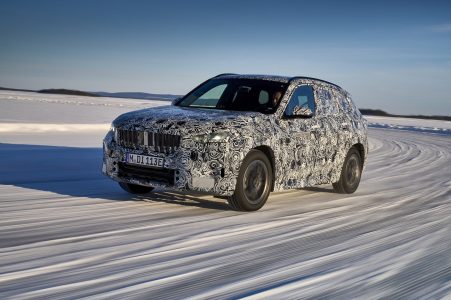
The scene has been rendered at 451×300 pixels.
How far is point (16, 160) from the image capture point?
40.5 ft

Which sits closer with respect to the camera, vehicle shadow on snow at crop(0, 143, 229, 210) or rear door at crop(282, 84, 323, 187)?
rear door at crop(282, 84, 323, 187)

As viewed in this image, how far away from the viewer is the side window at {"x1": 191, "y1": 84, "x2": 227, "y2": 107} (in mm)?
9070

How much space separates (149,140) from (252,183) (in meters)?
1.30

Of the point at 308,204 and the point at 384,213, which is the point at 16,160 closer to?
the point at 308,204

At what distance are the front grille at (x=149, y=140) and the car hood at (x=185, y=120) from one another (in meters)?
0.06

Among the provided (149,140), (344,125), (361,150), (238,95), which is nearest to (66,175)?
(238,95)

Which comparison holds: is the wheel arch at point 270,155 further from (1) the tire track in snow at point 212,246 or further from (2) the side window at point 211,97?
(2) the side window at point 211,97

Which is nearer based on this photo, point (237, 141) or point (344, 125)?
point (237, 141)

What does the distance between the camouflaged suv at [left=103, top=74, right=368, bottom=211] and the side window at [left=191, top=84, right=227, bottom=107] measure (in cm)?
1

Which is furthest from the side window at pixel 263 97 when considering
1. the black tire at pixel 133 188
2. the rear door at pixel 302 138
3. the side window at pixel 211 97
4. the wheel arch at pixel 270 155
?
the black tire at pixel 133 188

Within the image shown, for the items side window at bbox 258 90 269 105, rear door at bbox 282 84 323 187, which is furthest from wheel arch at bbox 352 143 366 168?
side window at bbox 258 90 269 105

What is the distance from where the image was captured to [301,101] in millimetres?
8891

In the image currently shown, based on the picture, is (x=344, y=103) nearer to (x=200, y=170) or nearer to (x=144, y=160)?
(x=200, y=170)

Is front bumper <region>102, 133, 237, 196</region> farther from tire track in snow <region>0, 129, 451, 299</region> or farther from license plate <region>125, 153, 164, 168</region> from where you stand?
tire track in snow <region>0, 129, 451, 299</region>
